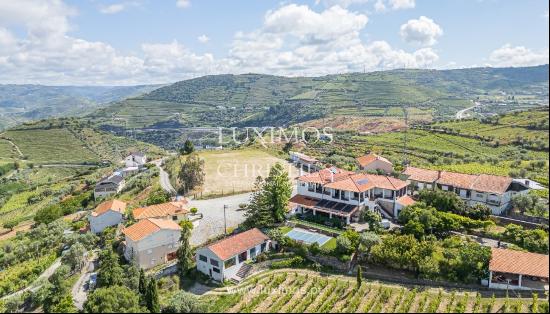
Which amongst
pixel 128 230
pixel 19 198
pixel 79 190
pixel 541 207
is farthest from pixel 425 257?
pixel 19 198

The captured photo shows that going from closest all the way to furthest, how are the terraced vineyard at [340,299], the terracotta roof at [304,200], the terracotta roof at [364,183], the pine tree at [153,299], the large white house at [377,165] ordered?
the terraced vineyard at [340,299]
the pine tree at [153,299]
the terracotta roof at [364,183]
the terracotta roof at [304,200]
the large white house at [377,165]

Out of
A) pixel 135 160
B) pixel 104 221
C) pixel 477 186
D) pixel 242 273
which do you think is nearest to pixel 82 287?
pixel 242 273

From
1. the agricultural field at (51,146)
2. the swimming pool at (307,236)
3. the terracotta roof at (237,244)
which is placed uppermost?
the terracotta roof at (237,244)

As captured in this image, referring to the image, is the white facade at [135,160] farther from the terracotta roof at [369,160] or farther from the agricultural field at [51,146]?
the terracotta roof at [369,160]

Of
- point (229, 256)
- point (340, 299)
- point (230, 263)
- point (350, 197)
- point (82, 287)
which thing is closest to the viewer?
point (340, 299)

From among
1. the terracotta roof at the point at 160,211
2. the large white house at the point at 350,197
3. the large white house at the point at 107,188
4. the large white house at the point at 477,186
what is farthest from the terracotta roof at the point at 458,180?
the large white house at the point at 107,188

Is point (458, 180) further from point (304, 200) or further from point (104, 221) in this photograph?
point (104, 221)
